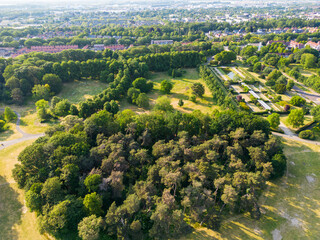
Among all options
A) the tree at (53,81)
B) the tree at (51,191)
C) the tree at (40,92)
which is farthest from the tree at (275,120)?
the tree at (53,81)

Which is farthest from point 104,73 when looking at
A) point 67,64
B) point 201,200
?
point 201,200

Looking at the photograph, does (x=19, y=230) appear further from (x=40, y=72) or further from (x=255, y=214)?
(x=40, y=72)

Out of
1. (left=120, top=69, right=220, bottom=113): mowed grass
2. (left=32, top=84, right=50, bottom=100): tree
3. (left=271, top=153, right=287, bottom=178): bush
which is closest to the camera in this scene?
(left=271, top=153, right=287, bottom=178): bush

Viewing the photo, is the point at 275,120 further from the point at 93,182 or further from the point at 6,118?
the point at 6,118

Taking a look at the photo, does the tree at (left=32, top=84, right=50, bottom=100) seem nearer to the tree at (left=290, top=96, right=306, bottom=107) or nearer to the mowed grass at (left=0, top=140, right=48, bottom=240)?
the mowed grass at (left=0, top=140, right=48, bottom=240)

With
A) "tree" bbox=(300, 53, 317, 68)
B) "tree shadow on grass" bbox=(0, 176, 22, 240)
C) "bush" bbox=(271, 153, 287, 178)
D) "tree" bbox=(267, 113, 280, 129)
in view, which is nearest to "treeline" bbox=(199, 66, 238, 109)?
"tree" bbox=(267, 113, 280, 129)

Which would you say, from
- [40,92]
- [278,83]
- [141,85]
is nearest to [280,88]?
[278,83]
